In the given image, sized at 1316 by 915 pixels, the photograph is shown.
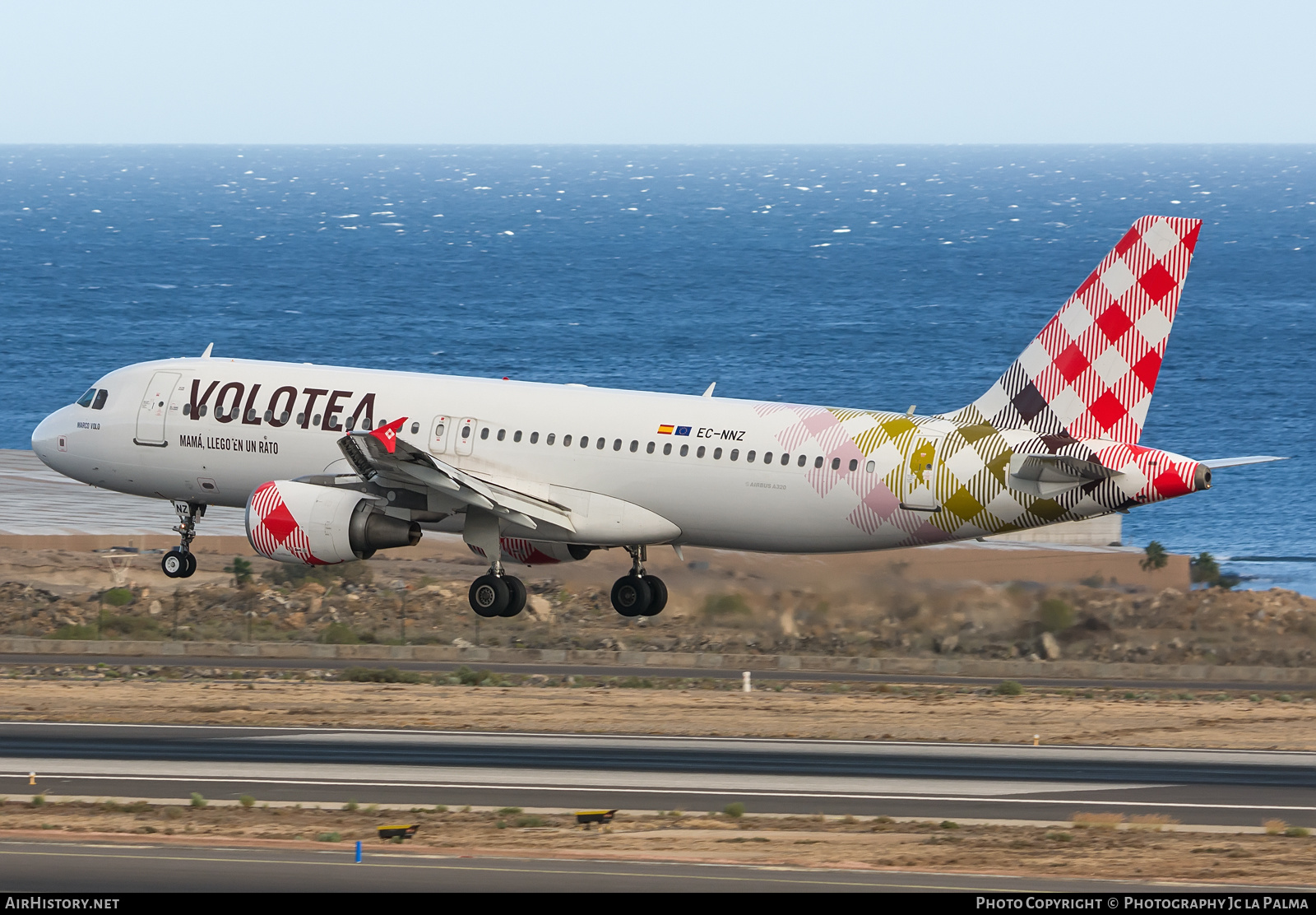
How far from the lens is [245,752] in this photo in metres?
39.8

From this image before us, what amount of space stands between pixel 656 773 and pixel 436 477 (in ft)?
34.4

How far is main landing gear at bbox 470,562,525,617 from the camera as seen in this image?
4650 centimetres

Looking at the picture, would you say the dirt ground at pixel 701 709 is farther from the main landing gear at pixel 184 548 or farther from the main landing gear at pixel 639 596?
the main landing gear at pixel 184 548

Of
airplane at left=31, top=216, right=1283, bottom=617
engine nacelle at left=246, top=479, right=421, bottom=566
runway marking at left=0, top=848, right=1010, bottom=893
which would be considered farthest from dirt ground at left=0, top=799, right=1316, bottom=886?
engine nacelle at left=246, top=479, right=421, bottom=566

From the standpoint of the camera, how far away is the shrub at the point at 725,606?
5703 cm

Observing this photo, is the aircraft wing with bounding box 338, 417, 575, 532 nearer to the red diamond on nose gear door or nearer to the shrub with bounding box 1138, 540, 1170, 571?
the red diamond on nose gear door

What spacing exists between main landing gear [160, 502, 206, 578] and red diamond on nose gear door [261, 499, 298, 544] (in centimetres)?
467

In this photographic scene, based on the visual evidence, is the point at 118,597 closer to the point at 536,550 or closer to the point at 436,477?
the point at 536,550

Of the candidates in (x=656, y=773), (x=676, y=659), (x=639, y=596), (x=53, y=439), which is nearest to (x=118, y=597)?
(x=53, y=439)

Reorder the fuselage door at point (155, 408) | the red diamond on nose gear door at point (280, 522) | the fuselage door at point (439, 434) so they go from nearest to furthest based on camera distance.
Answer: the red diamond on nose gear door at point (280, 522), the fuselage door at point (439, 434), the fuselage door at point (155, 408)

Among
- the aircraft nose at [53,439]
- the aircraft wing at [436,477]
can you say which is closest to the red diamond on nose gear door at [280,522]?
the aircraft wing at [436,477]

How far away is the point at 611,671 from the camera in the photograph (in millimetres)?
57625

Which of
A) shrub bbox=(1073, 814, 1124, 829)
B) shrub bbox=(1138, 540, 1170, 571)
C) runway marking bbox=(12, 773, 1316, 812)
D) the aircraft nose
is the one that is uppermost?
the aircraft nose

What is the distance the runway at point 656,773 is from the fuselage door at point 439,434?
24.2 ft
